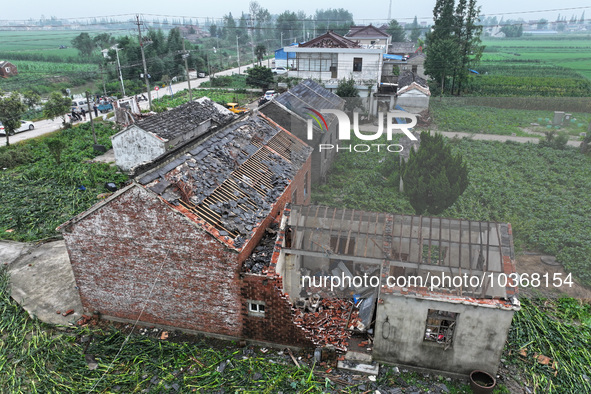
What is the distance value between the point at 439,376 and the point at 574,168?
22.2 meters

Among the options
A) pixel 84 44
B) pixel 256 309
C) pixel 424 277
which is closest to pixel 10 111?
pixel 256 309

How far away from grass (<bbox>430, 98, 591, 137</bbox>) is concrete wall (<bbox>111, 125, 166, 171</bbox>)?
84.1 feet

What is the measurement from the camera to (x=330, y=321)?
36.7 ft

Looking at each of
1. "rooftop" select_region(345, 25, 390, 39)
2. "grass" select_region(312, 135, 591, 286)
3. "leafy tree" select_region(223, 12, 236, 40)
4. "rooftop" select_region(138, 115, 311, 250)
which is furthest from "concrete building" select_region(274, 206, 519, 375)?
"leafy tree" select_region(223, 12, 236, 40)

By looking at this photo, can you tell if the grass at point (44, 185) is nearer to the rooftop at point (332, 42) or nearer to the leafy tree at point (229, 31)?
the rooftop at point (332, 42)

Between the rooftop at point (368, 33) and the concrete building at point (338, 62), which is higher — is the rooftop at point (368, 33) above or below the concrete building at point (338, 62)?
above

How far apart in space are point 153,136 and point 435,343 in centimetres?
1757

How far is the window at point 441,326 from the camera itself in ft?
30.7

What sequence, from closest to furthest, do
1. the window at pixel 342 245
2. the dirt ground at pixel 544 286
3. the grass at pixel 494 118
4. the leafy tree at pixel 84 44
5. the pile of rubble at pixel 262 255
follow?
1. the pile of rubble at pixel 262 255
2. the window at pixel 342 245
3. the dirt ground at pixel 544 286
4. the grass at pixel 494 118
5. the leafy tree at pixel 84 44

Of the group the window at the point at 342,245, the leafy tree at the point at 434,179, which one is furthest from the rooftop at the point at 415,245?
the leafy tree at the point at 434,179

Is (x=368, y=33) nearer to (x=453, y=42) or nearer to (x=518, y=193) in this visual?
(x=453, y=42)

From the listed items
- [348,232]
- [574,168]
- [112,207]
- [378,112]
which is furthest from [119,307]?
[378,112]

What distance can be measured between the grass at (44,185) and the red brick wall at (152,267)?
7536 mm

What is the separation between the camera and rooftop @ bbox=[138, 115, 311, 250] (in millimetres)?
9953
